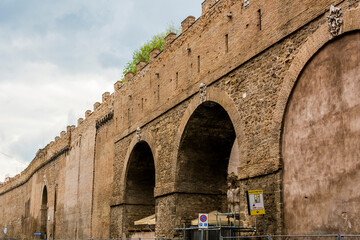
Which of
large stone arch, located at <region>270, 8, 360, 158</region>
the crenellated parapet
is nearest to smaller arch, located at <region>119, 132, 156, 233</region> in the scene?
the crenellated parapet

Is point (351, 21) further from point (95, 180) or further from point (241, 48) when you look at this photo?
point (95, 180)

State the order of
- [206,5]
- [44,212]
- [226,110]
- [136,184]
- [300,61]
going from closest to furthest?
[300,61] → [226,110] → [206,5] → [136,184] → [44,212]

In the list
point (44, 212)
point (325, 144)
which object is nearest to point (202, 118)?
point (325, 144)

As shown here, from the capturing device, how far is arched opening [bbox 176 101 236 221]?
18.5 meters

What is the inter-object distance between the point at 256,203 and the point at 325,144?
2298 mm

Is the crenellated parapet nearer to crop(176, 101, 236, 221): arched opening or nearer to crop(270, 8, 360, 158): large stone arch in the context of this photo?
crop(176, 101, 236, 221): arched opening

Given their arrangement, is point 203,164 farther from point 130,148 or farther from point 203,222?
point 130,148

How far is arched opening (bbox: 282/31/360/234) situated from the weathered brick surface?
1.03 feet

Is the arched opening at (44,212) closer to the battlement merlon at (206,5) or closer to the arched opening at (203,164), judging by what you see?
the arched opening at (203,164)

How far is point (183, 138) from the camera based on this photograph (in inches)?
737

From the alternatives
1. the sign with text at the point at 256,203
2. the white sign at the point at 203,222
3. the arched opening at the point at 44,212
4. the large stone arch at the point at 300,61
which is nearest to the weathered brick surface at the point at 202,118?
the large stone arch at the point at 300,61

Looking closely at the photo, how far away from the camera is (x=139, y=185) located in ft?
80.5

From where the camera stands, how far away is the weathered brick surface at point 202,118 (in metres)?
12.9

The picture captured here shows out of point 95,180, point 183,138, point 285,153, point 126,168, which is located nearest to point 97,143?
point 95,180
